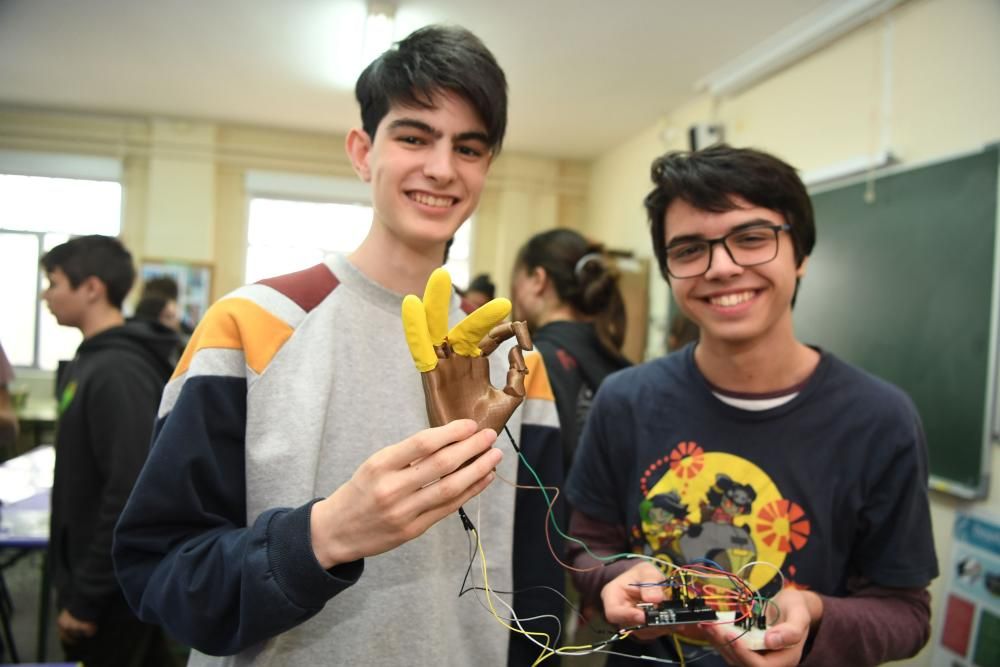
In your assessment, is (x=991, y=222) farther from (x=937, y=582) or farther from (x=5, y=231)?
(x=5, y=231)

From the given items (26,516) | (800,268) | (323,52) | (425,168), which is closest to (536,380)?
(425,168)

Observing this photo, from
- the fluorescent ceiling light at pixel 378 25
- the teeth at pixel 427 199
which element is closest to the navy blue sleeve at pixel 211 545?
the teeth at pixel 427 199

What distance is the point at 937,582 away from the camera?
7.89 feet

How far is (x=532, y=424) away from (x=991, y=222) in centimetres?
224

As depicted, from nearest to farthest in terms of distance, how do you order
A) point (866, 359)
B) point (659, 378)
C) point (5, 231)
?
1. point (659, 378)
2. point (866, 359)
3. point (5, 231)

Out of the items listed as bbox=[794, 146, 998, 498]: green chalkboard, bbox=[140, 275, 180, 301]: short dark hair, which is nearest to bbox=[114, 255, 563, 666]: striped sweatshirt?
bbox=[794, 146, 998, 498]: green chalkboard

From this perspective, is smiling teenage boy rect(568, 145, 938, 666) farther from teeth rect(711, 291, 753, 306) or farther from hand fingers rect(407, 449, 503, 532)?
hand fingers rect(407, 449, 503, 532)

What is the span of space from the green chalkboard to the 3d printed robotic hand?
234 cm

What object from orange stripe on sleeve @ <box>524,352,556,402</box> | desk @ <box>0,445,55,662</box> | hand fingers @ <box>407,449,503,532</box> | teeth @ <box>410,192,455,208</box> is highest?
teeth @ <box>410,192,455,208</box>

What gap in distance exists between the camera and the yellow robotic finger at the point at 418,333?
71 cm

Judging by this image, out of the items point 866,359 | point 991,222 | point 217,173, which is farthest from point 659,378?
point 217,173

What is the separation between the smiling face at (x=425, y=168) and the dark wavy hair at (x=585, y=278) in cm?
118

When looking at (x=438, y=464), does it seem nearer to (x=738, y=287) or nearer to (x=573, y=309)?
(x=738, y=287)

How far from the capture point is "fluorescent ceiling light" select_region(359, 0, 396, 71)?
3.43 meters
